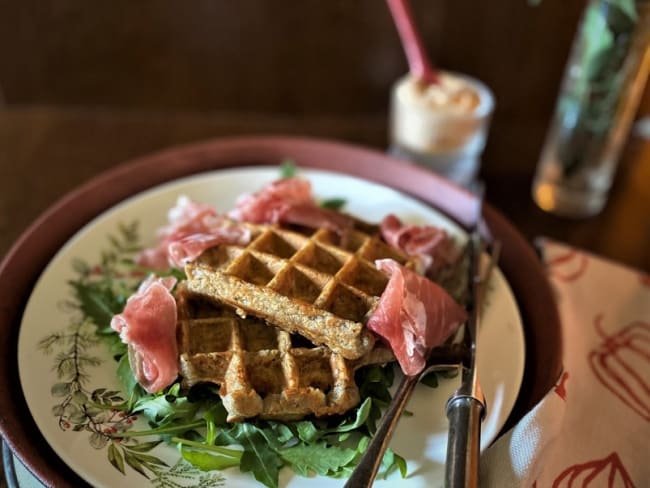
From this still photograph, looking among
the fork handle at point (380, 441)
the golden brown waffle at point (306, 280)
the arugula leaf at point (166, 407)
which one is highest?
the golden brown waffle at point (306, 280)

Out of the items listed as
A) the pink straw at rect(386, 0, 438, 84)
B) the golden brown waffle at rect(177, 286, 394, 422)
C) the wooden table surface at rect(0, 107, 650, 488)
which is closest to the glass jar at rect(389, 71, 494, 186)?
the pink straw at rect(386, 0, 438, 84)

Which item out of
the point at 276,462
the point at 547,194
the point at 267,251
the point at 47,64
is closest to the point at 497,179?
the point at 547,194

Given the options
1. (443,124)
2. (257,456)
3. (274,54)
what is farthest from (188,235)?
(274,54)

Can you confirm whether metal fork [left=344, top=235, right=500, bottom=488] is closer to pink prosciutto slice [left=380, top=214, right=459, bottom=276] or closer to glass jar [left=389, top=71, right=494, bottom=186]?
pink prosciutto slice [left=380, top=214, right=459, bottom=276]

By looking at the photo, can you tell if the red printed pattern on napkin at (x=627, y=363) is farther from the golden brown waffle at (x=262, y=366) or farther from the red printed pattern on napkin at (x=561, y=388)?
the golden brown waffle at (x=262, y=366)

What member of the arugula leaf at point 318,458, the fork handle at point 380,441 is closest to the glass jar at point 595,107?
the fork handle at point 380,441

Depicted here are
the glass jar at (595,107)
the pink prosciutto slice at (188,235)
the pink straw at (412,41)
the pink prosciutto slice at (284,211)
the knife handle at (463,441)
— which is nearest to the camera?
the knife handle at (463,441)

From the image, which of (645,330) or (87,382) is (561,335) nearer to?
(645,330)
